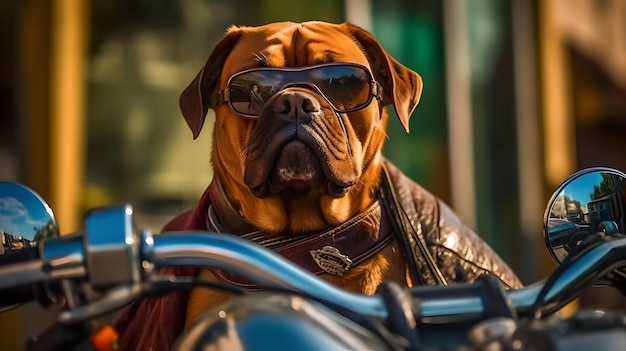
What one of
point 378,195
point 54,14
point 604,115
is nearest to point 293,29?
point 378,195

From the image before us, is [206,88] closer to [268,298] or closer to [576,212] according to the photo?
[576,212]

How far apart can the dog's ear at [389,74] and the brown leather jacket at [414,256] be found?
104 mm

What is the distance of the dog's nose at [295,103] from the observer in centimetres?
149

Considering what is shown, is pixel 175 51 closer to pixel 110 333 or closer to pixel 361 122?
pixel 361 122

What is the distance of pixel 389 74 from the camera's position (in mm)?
1647

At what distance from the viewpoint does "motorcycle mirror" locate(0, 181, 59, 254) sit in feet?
3.69

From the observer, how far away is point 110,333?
1.01 meters

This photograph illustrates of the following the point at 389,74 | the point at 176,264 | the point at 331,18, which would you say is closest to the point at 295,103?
the point at 389,74

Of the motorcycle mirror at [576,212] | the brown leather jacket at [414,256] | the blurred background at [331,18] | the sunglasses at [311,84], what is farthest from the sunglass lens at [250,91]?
the blurred background at [331,18]

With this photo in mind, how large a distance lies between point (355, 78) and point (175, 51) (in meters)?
4.27

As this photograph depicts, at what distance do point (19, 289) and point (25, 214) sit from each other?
12 centimetres

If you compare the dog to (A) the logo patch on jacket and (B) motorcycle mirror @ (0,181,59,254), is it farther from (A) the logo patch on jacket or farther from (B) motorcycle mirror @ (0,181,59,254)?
(B) motorcycle mirror @ (0,181,59,254)

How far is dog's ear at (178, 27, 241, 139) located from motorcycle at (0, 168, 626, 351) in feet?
1.79

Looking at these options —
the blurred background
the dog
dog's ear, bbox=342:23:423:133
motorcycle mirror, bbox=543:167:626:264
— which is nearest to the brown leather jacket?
the dog
